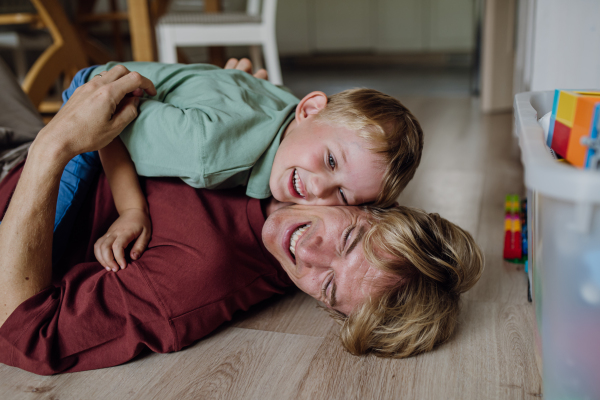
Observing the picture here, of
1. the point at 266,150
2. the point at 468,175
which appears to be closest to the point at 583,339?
the point at 266,150

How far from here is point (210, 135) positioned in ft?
2.68

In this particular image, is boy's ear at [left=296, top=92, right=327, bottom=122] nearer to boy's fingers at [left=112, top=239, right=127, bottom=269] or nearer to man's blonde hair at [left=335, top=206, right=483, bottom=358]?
man's blonde hair at [left=335, top=206, right=483, bottom=358]

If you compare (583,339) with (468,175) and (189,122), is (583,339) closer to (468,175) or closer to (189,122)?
(189,122)

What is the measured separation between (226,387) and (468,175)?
1.20 metres

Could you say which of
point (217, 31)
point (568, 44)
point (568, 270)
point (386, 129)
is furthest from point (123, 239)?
point (217, 31)

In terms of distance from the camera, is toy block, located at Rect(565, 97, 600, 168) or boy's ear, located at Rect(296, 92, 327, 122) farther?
boy's ear, located at Rect(296, 92, 327, 122)

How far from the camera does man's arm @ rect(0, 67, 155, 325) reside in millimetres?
764

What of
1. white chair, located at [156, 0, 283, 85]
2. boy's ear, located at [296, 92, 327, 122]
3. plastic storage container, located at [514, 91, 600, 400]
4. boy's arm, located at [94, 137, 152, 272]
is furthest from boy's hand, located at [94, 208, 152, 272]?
white chair, located at [156, 0, 283, 85]

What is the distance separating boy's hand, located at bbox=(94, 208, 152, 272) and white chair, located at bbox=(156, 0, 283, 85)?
4.95ft

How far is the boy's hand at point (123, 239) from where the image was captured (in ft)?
2.68

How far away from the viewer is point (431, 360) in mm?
752

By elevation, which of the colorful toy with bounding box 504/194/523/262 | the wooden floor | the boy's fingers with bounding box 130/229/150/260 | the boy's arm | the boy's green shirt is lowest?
the colorful toy with bounding box 504/194/523/262

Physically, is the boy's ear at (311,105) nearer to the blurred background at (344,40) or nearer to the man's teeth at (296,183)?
the man's teeth at (296,183)

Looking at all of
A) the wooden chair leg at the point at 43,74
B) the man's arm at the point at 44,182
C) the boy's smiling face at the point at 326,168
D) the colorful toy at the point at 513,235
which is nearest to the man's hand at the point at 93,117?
the man's arm at the point at 44,182
